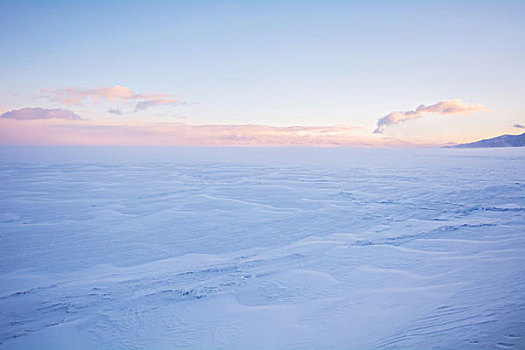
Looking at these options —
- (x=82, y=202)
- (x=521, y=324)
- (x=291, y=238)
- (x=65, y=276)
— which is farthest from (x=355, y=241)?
(x=82, y=202)

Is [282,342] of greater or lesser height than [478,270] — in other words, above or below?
below

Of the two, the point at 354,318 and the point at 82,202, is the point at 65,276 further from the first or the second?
the point at 82,202

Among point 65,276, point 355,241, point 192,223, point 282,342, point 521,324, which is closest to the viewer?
point 521,324

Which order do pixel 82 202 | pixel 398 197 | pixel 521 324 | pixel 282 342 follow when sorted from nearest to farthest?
pixel 521 324 < pixel 282 342 < pixel 82 202 < pixel 398 197

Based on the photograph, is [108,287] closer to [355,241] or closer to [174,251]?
[174,251]

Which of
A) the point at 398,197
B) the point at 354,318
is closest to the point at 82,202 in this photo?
the point at 354,318

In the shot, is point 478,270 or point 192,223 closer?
point 478,270
